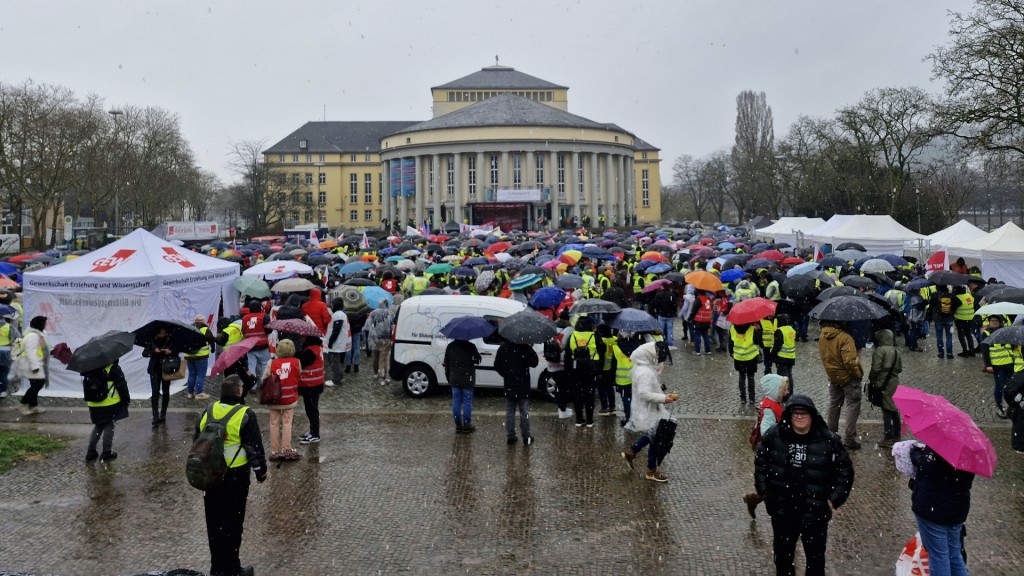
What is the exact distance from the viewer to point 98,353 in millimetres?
9602

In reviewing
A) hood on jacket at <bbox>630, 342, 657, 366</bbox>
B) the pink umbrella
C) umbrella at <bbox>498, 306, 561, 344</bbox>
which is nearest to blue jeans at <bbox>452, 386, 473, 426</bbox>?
umbrella at <bbox>498, 306, 561, 344</bbox>

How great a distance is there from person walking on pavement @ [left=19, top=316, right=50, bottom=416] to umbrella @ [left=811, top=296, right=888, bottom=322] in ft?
37.3

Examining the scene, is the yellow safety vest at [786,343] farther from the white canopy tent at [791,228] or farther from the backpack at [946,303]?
the white canopy tent at [791,228]

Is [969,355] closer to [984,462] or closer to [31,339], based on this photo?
[984,462]

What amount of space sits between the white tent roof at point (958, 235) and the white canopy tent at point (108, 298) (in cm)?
2297

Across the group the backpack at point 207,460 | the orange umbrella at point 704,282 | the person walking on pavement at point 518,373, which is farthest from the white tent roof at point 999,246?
the backpack at point 207,460

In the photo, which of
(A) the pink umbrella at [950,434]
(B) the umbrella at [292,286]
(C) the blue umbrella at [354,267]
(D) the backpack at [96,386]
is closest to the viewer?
(A) the pink umbrella at [950,434]

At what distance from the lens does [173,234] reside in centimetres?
5284

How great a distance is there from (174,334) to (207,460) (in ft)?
21.6

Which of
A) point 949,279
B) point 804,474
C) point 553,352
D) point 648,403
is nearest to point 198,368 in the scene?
point 553,352

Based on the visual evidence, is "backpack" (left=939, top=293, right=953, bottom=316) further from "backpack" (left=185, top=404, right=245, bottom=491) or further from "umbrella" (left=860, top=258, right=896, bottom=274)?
"backpack" (left=185, top=404, right=245, bottom=491)

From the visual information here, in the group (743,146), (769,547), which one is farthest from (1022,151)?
(743,146)

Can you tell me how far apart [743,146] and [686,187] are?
33448 millimetres

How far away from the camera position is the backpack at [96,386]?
9.80m
